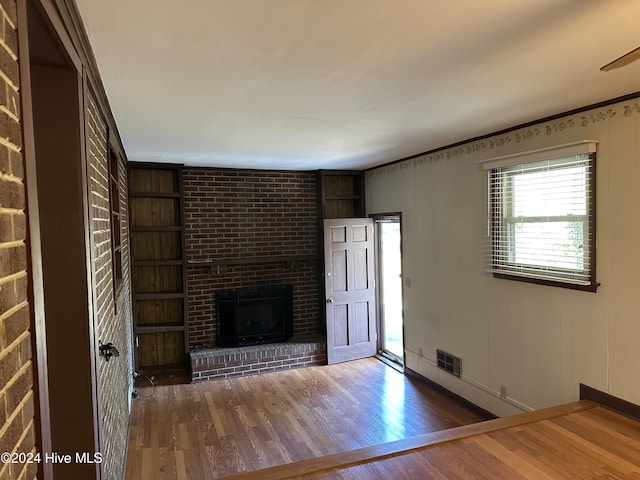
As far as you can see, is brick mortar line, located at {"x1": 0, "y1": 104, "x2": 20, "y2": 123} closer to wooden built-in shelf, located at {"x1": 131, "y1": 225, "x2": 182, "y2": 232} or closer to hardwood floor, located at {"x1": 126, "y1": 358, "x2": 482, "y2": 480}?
hardwood floor, located at {"x1": 126, "y1": 358, "x2": 482, "y2": 480}

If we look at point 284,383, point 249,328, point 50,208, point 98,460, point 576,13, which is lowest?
point 284,383

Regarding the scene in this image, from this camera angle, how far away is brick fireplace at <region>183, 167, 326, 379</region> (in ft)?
18.3

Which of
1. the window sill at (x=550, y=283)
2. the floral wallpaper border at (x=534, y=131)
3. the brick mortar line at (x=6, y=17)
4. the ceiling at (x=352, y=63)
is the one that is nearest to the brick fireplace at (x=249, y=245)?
the floral wallpaper border at (x=534, y=131)

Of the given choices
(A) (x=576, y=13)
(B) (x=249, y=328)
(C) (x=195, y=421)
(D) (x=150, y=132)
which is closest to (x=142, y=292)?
(B) (x=249, y=328)

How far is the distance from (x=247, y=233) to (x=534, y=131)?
374cm

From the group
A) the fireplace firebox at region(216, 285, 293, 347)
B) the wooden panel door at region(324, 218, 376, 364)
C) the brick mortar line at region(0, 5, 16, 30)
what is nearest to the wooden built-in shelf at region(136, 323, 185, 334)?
the fireplace firebox at region(216, 285, 293, 347)

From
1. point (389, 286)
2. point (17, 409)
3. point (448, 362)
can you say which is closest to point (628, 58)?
point (17, 409)

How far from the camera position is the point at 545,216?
132 inches

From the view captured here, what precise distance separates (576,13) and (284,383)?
4533mm

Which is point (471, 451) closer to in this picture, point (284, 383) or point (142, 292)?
point (284, 383)

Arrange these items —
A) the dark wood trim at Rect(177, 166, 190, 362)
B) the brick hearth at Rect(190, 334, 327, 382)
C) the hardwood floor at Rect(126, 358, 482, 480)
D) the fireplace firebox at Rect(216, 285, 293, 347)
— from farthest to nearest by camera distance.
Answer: the fireplace firebox at Rect(216, 285, 293, 347) → the dark wood trim at Rect(177, 166, 190, 362) → the brick hearth at Rect(190, 334, 327, 382) → the hardwood floor at Rect(126, 358, 482, 480)

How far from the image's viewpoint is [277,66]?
2.09 meters

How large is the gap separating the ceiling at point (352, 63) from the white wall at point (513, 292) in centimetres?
37

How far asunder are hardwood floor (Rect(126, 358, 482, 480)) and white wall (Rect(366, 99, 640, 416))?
1.68 ft
